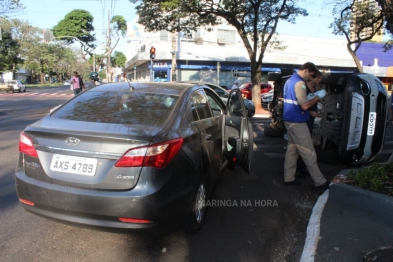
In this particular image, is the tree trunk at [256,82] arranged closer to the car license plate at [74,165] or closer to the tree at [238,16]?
the tree at [238,16]

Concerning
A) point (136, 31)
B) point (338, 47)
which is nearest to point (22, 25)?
point (136, 31)

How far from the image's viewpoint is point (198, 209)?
335 centimetres

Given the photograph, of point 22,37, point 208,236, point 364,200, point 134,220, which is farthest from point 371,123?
point 22,37

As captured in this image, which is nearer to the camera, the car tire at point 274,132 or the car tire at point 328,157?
the car tire at point 328,157

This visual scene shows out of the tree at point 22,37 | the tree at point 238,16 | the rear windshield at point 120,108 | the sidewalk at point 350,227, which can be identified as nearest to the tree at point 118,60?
the tree at point 22,37

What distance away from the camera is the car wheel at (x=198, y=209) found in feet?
10.3

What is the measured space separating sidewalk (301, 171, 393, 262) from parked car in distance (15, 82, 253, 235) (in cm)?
124

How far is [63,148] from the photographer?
2.77m

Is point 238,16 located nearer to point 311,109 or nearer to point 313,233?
point 311,109

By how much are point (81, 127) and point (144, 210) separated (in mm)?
935

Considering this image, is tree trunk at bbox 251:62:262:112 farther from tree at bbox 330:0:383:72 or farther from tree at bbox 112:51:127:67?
tree at bbox 112:51:127:67

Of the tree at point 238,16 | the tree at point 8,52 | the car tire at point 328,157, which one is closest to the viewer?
the car tire at point 328,157

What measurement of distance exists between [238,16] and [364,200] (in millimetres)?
15266

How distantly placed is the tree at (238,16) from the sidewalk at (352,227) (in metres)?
13.1
